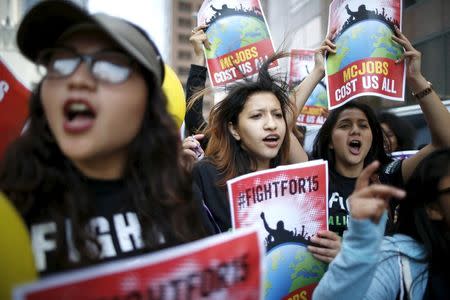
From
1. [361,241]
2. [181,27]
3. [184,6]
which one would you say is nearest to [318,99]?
[361,241]

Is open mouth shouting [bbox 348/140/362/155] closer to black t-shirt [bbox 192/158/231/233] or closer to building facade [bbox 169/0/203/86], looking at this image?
black t-shirt [bbox 192/158/231/233]

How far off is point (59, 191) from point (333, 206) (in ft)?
5.09

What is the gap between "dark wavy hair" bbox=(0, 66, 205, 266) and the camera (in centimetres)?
99

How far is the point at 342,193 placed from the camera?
7.62ft

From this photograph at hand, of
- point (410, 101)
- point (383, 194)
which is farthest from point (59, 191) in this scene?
point (410, 101)

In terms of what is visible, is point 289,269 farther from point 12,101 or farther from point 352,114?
point 352,114

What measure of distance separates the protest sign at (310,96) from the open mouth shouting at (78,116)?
10.0 feet

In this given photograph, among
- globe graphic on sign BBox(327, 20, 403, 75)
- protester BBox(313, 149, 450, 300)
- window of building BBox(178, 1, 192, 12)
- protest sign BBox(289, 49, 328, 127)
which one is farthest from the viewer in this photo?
window of building BBox(178, 1, 192, 12)

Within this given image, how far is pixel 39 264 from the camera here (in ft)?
3.11

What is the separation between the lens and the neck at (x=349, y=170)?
101 inches

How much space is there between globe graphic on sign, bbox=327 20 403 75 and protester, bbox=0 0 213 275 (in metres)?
1.70

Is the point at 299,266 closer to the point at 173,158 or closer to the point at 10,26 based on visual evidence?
the point at 173,158

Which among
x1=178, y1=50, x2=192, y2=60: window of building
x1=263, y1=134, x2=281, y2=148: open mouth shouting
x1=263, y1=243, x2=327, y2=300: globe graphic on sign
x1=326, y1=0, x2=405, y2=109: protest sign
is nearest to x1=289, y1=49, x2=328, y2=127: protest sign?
x1=326, y1=0, x2=405, y2=109: protest sign

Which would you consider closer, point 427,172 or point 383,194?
point 383,194
